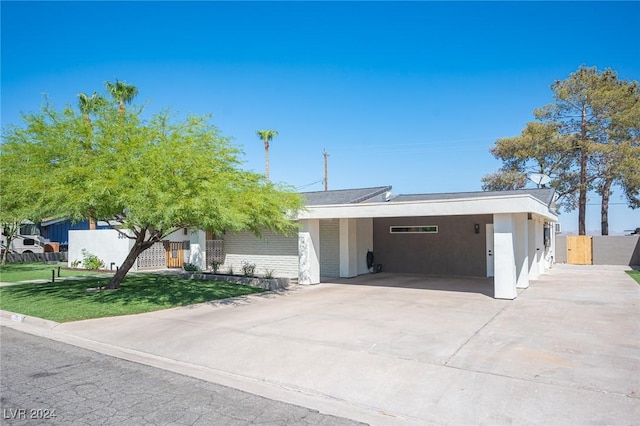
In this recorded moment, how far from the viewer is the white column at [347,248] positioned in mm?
18311

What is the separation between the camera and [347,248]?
60.7 feet

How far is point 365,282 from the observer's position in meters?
16.8

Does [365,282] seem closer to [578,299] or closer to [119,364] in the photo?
[578,299]

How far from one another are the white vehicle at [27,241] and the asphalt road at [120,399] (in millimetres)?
27676

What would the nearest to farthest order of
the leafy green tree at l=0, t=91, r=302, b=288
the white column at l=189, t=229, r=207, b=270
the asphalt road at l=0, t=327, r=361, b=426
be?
the asphalt road at l=0, t=327, r=361, b=426 < the leafy green tree at l=0, t=91, r=302, b=288 < the white column at l=189, t=229, r=207, b=270

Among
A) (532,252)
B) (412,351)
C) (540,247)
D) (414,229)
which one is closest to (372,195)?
(414,229)

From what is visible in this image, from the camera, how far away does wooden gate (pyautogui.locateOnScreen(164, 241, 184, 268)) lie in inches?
904

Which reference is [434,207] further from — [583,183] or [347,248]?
[583,183]

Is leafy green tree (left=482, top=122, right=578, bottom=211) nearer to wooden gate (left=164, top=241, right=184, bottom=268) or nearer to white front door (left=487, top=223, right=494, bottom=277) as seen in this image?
white front door (left=487, top=223, right=494, bottom=277)

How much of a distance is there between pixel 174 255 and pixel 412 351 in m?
18.3

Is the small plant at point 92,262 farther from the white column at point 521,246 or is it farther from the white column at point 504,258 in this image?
the white column at point 521,246

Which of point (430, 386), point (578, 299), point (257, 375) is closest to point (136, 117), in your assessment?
point (257, 375)

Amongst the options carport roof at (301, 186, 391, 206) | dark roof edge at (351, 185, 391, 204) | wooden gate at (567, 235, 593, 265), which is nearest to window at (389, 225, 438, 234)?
Result: carport roof at (301, 186, 391, 206)

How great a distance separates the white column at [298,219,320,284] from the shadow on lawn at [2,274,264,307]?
7.04 feet
